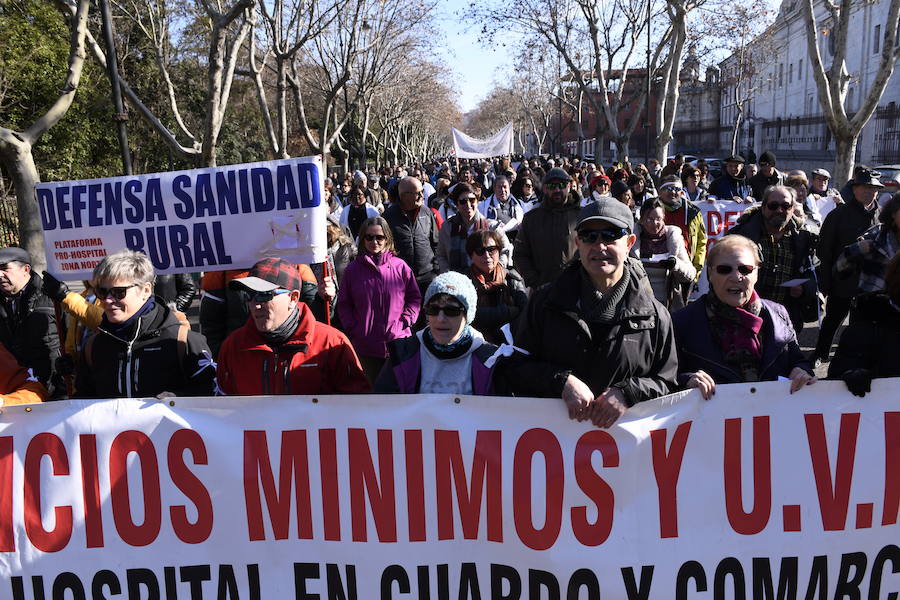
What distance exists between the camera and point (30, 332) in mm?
4348

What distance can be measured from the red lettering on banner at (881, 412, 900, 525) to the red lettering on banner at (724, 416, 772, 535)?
41cm

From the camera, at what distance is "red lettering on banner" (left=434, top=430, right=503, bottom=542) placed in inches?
112

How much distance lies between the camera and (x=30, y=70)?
18.2m

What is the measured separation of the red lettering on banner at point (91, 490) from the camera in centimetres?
287

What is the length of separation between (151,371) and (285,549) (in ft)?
3.14

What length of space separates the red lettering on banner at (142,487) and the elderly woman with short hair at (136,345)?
281mm

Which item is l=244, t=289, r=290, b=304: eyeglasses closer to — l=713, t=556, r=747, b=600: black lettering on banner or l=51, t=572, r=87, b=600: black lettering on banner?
l=51, t=572, r=87, b=600: black lettering on banner

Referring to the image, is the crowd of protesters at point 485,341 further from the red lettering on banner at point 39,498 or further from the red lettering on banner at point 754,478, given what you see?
the red lettering on banner at point 39,498

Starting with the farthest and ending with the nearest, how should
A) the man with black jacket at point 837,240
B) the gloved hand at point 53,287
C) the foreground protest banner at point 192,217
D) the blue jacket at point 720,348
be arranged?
the man with black jacket at point 837,240
the foreground protest banner at point 192,217
the gloved hand at point 53,287
the blue jacket at point 720,348

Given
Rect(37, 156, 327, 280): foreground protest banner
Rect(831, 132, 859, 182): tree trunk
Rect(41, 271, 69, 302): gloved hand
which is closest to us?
Rect(41, 271, 69, 302): gloved hand

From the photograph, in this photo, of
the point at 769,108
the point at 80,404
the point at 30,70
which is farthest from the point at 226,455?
the point at 769,108

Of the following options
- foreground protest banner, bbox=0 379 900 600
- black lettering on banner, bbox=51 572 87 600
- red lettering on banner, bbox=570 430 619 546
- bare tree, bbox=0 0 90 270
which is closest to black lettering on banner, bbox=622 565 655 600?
foreground protest banner, bbox=0 379 900 600

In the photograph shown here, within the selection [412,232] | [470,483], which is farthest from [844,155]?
[470,483]

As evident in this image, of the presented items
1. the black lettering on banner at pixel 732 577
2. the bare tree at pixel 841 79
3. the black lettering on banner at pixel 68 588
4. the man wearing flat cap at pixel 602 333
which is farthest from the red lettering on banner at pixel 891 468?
the bare tree at pixel 841 79
